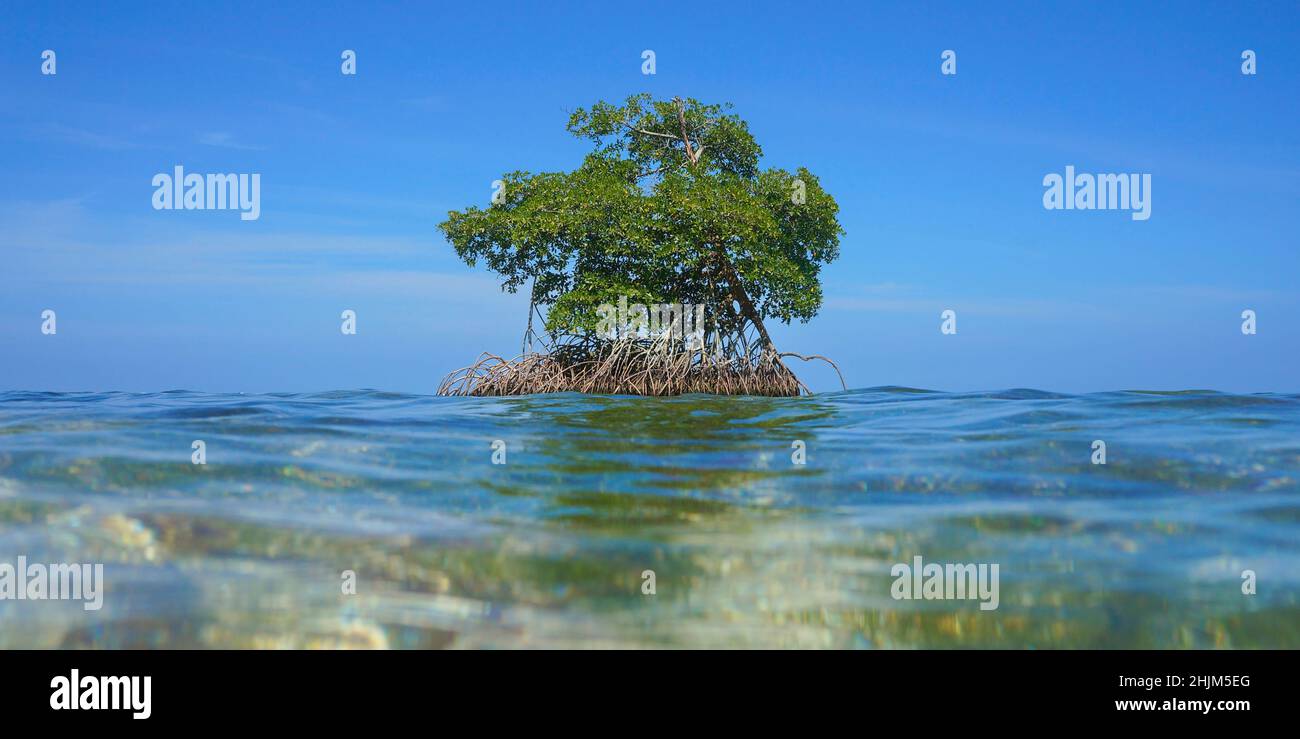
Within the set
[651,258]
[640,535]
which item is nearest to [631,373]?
[651,258]

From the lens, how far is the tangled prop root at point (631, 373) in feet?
57.5

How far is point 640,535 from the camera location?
412 centimetres

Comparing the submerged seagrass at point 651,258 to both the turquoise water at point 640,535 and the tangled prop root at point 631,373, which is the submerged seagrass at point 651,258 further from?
the turquoise water at point 640,535

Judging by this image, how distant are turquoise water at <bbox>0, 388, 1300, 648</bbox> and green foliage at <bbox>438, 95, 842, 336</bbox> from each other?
10067 mm

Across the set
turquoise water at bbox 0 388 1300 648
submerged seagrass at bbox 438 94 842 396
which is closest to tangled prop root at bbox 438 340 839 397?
submerged seagrass at bbox 438 94 842 396

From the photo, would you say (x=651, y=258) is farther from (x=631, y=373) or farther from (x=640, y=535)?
(x=640, y=535)

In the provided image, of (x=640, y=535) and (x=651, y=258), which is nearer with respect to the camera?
(x=640, y=535)

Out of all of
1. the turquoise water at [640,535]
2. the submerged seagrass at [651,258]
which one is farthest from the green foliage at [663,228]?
the turquoise water at [640,535]

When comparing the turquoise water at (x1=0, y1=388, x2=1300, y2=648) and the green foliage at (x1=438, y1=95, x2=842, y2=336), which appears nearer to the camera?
the turquoise water at (x1=0, y1=388, x2=1300, y2=648)

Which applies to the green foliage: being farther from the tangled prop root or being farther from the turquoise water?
the turquoise water

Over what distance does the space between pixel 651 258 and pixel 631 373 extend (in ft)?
8.44

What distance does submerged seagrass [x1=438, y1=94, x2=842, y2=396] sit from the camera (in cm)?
1748

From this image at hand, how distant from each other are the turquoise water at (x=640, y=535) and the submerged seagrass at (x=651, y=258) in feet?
32.3

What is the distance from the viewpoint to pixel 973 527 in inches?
174
